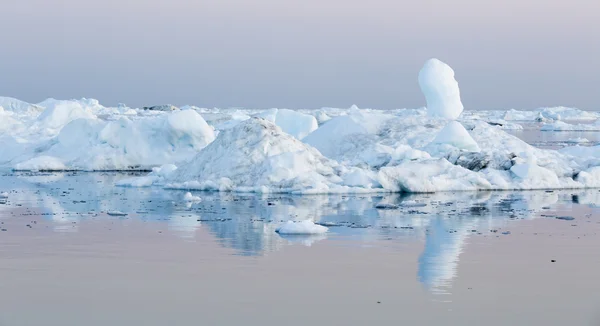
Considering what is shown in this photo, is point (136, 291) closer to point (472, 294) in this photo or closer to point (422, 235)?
point (472, 294)

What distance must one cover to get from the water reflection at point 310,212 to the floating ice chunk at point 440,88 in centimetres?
1921

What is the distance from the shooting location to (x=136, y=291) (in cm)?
824

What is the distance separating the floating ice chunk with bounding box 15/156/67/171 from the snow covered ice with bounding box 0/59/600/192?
3 cm

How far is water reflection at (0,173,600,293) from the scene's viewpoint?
11.5 metres

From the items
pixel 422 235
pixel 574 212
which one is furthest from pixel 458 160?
pixel 422 235

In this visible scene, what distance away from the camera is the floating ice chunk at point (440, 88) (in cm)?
→ 3844

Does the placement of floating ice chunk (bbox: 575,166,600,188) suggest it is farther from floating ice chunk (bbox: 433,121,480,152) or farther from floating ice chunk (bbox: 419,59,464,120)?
floating ice chunk (bbox: 419,59,464,120)

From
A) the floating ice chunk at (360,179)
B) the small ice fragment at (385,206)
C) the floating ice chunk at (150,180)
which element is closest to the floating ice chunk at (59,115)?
the floating ice chunk at (150,180)

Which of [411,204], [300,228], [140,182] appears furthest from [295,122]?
[300,228]

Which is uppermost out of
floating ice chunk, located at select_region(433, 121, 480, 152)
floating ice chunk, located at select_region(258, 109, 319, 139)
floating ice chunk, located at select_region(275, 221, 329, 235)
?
floating ice chunk, located at select_region(258, 109, 319, 139)

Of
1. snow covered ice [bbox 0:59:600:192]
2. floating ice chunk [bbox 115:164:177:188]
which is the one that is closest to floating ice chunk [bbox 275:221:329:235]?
snow covered ice [bbox 0:59:600:192]

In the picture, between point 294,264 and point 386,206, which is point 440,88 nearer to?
point 386,206

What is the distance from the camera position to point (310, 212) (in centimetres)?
1502

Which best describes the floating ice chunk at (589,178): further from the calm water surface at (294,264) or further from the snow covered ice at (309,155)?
the calm water surface at (294,264)
